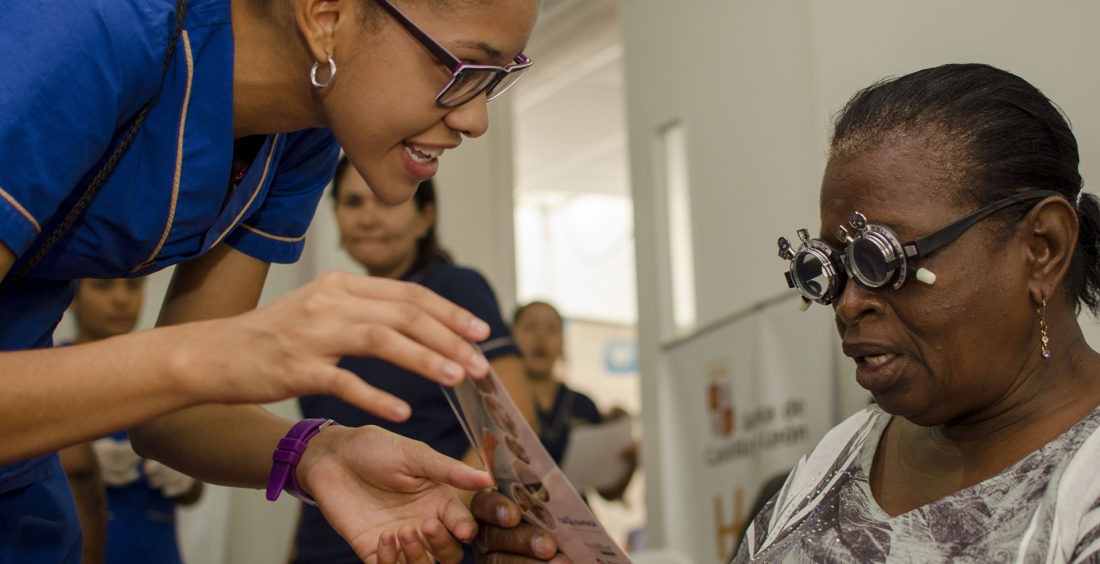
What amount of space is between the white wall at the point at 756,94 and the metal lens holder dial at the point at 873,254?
22.9 inches

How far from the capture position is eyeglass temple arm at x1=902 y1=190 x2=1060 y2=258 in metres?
1.32

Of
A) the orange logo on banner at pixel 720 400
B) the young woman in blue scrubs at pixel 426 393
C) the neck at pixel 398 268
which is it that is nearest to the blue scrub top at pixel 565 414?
the orange logo on banner at pixel 720 400

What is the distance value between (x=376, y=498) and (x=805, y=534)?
1.92 ft

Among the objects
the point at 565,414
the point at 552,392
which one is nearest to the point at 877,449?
the point at 565,414

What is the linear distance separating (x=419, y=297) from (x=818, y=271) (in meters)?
0.65

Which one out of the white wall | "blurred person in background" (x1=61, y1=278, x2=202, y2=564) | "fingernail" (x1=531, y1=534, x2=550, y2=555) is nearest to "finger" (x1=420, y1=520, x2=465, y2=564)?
"fingernail" (x1=531, y1=534, x2=550, y2=555)

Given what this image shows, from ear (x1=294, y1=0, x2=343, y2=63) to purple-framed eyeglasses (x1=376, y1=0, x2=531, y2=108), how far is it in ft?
0.19

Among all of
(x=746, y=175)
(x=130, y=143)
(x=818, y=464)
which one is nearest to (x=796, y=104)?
(x=746, y=175)

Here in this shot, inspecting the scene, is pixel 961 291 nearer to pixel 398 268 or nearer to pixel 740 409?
pixel 398 268

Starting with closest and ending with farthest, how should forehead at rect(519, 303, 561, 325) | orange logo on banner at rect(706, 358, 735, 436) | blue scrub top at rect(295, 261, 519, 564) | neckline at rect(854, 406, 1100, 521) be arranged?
1. neckline at rect(854, 406, 1100, 521)
2. blue scrub top at rect(295, 261, 519, 564)
3. orange logo on banner at rect(706, 358, 735, 436)
4. forehead at rect(519, 303, 561, 325)

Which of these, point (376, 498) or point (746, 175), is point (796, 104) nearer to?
point (746, 175)

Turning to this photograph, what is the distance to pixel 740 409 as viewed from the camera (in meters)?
3.76

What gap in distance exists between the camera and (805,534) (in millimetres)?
1445

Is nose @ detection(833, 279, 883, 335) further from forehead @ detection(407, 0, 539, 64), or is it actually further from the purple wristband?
the purple wristband
